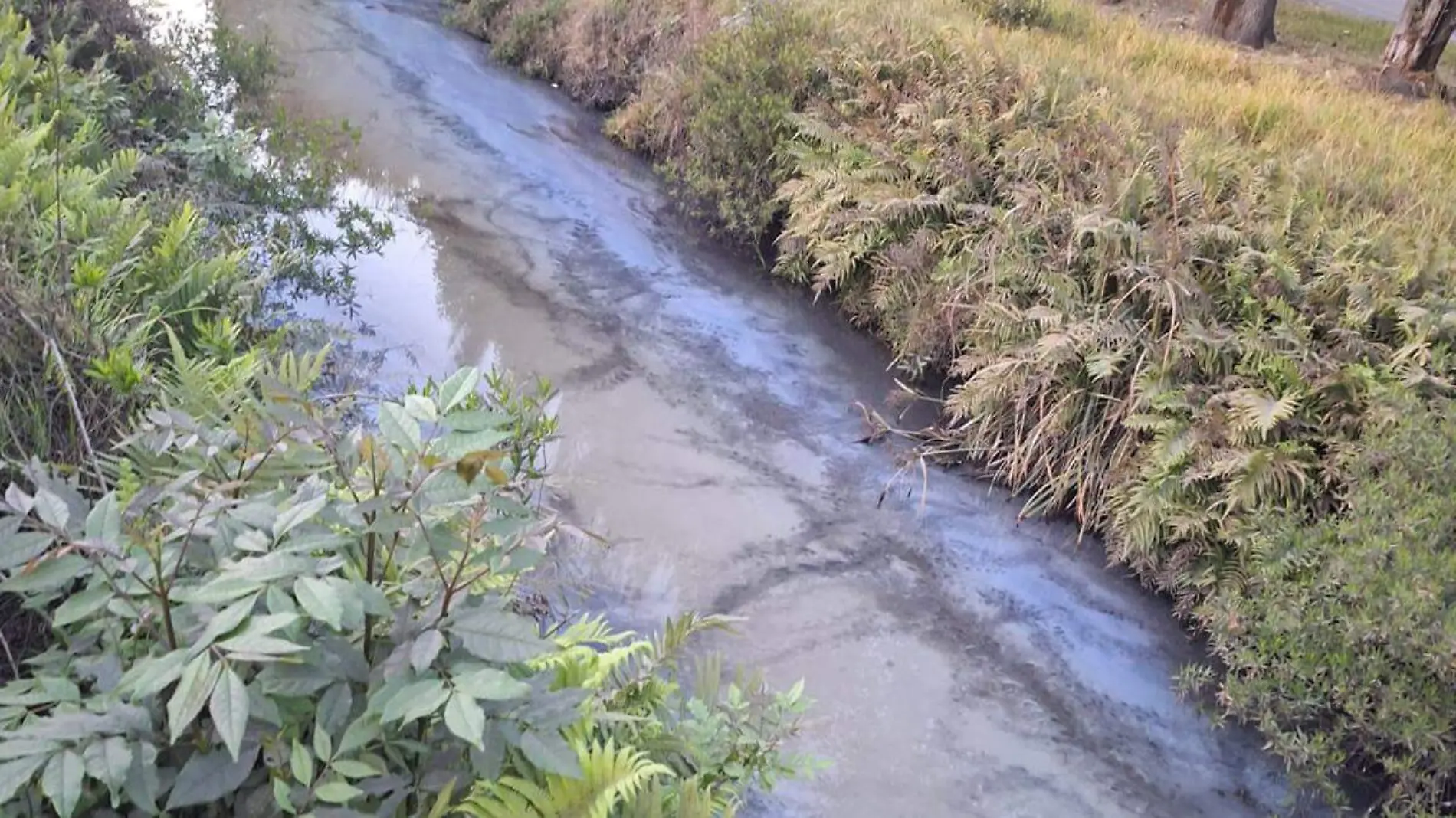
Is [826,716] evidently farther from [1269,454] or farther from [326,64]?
[326,64]

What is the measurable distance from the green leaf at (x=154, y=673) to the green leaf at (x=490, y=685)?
0.38 metres

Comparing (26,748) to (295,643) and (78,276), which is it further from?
(78,276)

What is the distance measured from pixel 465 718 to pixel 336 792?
0.24 meters

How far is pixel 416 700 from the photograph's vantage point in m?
1.60

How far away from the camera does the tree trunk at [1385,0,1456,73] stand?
8.98 m

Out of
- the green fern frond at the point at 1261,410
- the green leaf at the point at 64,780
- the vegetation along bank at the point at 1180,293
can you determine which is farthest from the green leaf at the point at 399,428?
the green fern frond at the point at 1261,410

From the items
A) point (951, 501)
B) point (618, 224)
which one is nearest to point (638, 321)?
point (618, 224)

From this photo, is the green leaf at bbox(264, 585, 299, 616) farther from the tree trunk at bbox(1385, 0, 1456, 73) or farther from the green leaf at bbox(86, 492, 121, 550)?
the tree trunk at bbox(1385, 0, 1456, 73)

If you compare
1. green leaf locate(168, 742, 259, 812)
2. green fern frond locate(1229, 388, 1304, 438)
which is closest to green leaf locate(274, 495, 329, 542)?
green leaf locate(168, 742, 259, 812)

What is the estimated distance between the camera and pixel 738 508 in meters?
5.23

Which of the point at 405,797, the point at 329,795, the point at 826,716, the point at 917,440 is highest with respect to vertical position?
the point at 329,795

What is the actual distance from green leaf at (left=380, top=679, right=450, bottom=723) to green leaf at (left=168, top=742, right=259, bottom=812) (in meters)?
0.22

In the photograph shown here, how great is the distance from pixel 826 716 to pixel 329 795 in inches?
106

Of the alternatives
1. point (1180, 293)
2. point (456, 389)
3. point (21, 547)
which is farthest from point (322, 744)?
point (1180, 293)
